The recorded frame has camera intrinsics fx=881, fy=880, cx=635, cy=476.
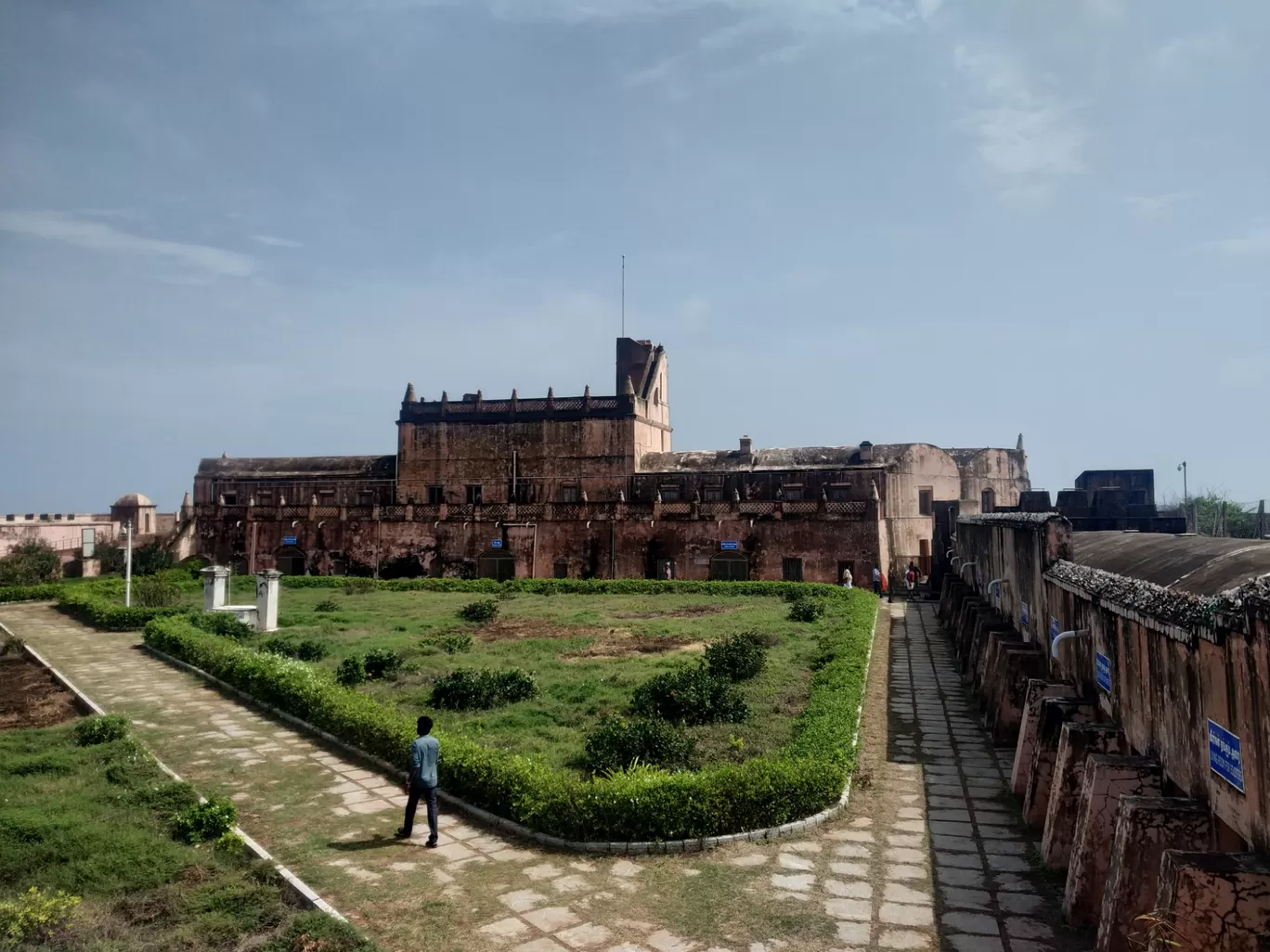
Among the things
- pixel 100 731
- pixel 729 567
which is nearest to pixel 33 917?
pixel 100 731

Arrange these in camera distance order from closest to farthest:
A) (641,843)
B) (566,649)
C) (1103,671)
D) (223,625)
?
1. (641,843)
2. (1103,671)
3. (566,649)
4. (223,625)

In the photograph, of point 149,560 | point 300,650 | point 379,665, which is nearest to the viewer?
point 379,665

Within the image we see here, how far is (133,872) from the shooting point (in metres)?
6.54

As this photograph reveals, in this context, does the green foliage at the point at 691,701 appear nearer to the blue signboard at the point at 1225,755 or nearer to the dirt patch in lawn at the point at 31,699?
the blue signboard at the point at 1225,755

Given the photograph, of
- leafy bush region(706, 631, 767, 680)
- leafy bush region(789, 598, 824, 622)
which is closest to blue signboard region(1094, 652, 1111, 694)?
leafy bush region(706, 631, 767, 680)

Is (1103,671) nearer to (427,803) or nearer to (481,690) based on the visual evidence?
(427,803)

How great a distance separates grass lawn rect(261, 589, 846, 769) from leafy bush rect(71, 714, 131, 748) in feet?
10.6

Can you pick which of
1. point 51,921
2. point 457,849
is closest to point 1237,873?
point 457,849

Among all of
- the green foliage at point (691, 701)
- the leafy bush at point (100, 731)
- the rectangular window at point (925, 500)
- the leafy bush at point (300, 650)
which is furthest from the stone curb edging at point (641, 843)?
the rectangular window at point (925, 500)

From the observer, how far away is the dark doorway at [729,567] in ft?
96.6

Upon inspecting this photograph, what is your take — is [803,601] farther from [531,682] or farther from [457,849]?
[457,849]

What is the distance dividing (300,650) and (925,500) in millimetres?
26295

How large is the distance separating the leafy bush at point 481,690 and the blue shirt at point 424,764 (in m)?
4.48

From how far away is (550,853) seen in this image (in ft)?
23.7
